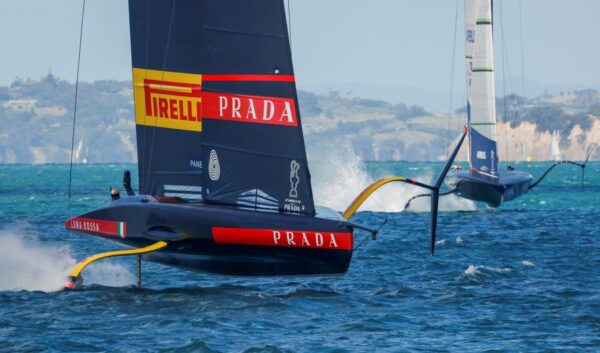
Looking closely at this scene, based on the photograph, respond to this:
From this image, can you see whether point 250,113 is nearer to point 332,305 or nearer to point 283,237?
point 283,237

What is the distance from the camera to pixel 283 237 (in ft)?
64.2

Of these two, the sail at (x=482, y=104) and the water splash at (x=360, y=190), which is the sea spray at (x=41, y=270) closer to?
the sail at (x=482, y=104)

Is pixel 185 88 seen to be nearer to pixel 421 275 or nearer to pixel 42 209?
pixel 421 275

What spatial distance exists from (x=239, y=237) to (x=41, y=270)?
484cm

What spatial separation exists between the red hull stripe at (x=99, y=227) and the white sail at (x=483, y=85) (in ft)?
85.0

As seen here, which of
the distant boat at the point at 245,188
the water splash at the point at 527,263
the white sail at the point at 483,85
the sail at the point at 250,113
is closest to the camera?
the distant boat at the point at 245,188

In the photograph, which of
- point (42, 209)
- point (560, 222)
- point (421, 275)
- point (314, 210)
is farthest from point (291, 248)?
point (42, 209)

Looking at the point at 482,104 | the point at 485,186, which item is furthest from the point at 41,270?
the point at 482,104

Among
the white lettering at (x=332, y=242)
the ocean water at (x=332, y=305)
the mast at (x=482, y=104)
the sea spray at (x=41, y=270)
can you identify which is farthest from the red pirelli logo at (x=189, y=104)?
the mast at (x=482, y=104)

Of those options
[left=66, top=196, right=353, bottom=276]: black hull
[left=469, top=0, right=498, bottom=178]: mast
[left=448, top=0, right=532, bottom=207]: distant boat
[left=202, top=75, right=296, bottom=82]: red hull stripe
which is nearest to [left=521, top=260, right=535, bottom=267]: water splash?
[left=66, top=196, right=353, bottom=276]: black hull

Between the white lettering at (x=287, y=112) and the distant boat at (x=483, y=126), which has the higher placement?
the distant boat at (x=483, y=126)

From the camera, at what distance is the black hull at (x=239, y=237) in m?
19.6

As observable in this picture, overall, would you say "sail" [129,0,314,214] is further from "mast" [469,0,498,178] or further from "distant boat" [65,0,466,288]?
"mast" [469,0,498,178]

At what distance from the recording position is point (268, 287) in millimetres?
21719
